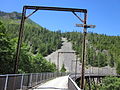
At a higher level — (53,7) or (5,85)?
(53,7)

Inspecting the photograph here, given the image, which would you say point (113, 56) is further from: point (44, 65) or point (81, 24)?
point (81, 24)

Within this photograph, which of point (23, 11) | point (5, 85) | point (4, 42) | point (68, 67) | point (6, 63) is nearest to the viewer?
point (5, 85)

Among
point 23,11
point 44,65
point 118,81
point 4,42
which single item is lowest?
point 118,81

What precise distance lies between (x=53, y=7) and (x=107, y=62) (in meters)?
160

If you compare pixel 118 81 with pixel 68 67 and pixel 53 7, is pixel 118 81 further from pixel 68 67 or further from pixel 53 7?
pixel 68 67

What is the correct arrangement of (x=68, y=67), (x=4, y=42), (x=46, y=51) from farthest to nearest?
(x=46, y=51) < (x=68, y=67) < (x=4, y=42)

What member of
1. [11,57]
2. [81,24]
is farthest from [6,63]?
[81,24]

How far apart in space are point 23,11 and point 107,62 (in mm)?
161096

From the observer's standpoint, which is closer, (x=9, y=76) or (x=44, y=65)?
(x=9, y=76)

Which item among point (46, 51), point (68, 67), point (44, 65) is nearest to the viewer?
point (44, 65)

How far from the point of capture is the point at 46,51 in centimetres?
18762

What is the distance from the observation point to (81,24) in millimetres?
16438

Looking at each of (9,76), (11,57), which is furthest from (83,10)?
(11,57)

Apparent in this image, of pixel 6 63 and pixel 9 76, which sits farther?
pixel 6 63
